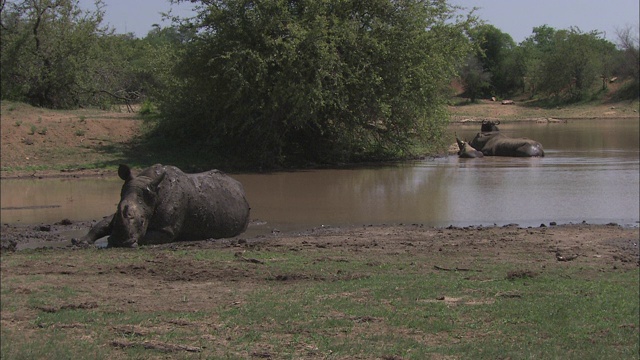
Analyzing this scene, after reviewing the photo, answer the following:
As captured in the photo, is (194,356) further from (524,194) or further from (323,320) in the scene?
(524,194)

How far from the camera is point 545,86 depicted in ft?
209

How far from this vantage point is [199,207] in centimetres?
1295

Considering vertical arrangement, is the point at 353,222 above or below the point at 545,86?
below

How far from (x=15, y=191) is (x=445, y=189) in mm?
10678

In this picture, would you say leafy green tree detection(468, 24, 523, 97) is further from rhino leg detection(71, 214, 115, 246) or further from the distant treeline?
rhino leg detection(71, 214, 115, 246)

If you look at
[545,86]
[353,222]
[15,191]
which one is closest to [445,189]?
[353,222]

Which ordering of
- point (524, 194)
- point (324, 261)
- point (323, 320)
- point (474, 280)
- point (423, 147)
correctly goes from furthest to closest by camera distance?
point (423, 147)
point (524, 194)
point (324, 261)
point (474, 280)
point (323, 320)

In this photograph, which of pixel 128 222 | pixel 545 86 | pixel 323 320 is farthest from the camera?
pixel 545 86

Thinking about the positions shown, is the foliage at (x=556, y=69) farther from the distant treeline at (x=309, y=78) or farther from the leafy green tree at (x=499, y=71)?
the distant treeline at (x=309, y=78)

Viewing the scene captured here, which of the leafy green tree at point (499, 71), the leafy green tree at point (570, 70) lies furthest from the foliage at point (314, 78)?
the leafy green tree at point (499, 71)

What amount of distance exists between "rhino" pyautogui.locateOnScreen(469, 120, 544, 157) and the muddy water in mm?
1542

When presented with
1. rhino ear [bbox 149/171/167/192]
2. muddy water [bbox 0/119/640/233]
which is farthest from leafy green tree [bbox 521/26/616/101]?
rhino ear [bbox 149/171/167/192]

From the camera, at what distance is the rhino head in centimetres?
1138

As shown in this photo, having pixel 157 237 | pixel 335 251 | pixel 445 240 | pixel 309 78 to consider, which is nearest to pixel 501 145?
pixel 309 78
